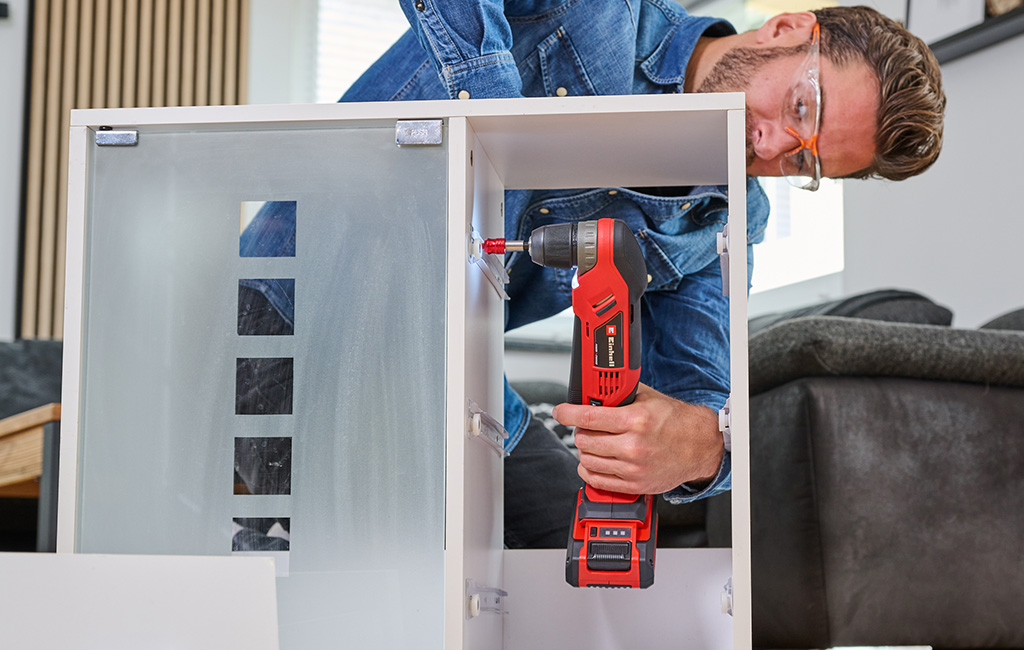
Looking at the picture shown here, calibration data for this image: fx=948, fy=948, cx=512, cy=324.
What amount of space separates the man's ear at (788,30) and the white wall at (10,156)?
3.49 m

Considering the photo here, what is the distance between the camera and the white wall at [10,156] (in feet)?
12.8

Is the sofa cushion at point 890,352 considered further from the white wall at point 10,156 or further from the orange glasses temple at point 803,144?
the white wall at point 10,156

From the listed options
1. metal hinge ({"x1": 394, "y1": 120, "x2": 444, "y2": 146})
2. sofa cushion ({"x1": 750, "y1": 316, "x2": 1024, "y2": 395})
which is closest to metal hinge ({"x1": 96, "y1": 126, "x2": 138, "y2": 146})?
metal hinge ({"x1": 394, "y1": 120, "x2": 444, "y2": 146})

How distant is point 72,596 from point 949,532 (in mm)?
1316

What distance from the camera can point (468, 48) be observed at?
104 centimetres

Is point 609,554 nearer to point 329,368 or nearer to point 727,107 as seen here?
point 329,368

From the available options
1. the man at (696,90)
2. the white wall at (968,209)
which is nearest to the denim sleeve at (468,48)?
the man at (696,90)

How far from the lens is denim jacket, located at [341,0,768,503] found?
1.27 metres

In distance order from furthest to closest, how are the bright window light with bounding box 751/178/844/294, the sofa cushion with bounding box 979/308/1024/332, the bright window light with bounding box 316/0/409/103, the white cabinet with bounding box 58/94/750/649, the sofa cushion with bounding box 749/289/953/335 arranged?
the bright window light with bounding box 316/0/409/103 < the bright window light with bounding box 751/178/844/294 < the sofa cushion with bounding box 749/289/953/335 < the sofa cushion with bounding box 979/308/1024/332 < the white cabinet with bounding box 58/94/750/649

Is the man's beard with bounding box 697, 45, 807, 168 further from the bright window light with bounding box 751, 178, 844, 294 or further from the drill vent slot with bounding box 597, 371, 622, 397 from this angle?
the bright window light with bounding box 751, 178, 844, 294

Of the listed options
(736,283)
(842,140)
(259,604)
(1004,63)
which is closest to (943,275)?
(1004,63)

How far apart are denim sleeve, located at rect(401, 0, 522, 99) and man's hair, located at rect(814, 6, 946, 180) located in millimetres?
548

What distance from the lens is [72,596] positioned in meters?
0.78

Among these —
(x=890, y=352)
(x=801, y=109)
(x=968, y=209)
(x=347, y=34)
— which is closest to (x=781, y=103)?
(x=801, y=109)
